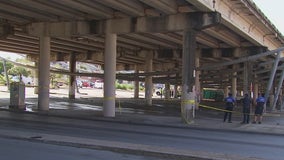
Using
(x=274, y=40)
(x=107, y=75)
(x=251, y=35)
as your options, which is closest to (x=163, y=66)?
(x=274, y=40)

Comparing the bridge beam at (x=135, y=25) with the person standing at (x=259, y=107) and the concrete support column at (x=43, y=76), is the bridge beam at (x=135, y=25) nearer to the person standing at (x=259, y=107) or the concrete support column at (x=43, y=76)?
the concrete support column at (x=43, y=76)

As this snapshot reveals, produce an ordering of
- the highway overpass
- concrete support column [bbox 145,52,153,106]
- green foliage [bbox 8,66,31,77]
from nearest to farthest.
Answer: the highway overpass < concrete support column [bbox 145,52,153,106] < green foliage [bbox 8,66,31,77]

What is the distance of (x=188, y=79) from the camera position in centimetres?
2609

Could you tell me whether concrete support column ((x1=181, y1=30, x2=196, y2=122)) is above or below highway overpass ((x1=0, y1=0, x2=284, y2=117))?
below

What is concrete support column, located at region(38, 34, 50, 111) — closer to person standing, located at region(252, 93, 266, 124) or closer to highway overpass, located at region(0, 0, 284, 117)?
highway overpass, located at region(0, 0, 284, 117)

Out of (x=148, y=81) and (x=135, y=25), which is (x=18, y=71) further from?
(x=135, y=25)

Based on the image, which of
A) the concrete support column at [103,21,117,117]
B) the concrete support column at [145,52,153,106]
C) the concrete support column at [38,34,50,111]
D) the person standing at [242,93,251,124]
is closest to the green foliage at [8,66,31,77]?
the concrete support column at [145,52,153,106]

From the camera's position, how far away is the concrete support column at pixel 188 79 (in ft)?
84.9

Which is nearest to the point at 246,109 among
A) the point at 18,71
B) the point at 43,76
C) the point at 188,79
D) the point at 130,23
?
the point at 188,79

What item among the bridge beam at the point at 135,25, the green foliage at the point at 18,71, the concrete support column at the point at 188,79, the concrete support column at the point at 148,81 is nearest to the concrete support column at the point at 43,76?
the bridge beam at the point at 135,25

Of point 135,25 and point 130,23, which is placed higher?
point 130,23

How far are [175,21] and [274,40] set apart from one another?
20.8m

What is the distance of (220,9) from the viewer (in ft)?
87.4

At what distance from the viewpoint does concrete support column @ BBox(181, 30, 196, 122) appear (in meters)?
25.9
